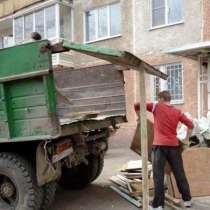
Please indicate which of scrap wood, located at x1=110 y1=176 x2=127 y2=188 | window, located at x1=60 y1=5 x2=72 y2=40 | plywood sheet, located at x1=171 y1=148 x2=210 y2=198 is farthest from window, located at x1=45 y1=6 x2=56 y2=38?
plywood sheet, located at x1=171 y1=148 x2=210 y2=198

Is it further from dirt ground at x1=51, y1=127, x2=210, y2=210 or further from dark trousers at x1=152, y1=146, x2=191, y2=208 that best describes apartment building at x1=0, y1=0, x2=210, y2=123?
dark trousers at x1=152, y1=146, x2=191, y2=208

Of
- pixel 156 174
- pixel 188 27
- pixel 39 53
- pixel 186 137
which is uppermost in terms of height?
pixel 188 27

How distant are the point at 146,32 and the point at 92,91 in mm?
11356

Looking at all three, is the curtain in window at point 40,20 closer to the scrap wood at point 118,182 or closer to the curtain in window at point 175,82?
the curtain in window at point 175,82

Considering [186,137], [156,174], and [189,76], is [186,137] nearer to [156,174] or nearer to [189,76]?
[156,174]

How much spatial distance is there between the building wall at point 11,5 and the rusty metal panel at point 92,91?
16.3 m

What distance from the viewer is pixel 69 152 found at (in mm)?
6727

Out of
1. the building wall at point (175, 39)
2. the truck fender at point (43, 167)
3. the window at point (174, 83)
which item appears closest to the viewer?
the truck fender at point (43, 167)

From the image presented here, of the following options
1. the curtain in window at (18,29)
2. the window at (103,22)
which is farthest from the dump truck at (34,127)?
the curtain in window at (18,29)

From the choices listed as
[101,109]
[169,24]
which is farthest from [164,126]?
[169,24]

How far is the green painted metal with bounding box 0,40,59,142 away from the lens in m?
6.18

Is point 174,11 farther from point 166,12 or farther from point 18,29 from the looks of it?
point 18,29

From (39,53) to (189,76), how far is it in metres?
12.0

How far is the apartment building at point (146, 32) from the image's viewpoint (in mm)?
17094
